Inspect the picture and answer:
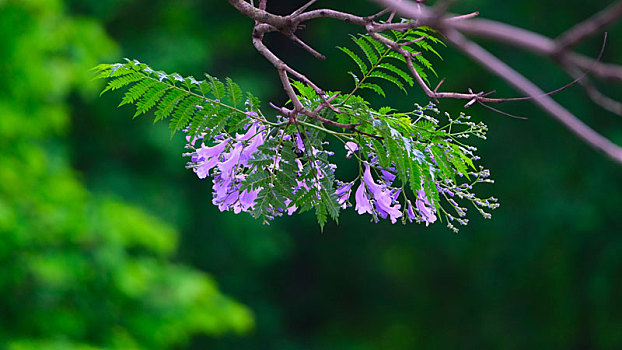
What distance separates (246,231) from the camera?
7.33m

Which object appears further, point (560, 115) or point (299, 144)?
point (299, 144)

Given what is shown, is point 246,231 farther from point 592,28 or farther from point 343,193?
point 592,28

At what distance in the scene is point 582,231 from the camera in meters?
6.49

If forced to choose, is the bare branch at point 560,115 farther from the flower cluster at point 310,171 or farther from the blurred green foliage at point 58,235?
the blurred green foliage at point 58,235

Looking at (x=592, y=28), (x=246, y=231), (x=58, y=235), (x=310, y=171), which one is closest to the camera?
(x=592, y=28)

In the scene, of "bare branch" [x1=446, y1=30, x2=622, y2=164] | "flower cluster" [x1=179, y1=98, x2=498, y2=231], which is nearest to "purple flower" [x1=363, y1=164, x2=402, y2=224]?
"flower cluster" [x1=179, y1=98, x2=498, y2=231]

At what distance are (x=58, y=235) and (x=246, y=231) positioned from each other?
3284mm

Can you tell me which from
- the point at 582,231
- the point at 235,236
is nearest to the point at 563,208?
the point at 582,231

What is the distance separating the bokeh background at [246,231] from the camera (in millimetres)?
4160

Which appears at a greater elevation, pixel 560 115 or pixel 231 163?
pixel 231 163

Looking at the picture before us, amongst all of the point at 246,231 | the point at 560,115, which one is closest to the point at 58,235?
the point at 246,231

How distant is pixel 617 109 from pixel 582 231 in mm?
6488

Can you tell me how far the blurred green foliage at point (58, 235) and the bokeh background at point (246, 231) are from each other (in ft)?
0.04

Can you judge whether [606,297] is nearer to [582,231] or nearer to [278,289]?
[582,231]
